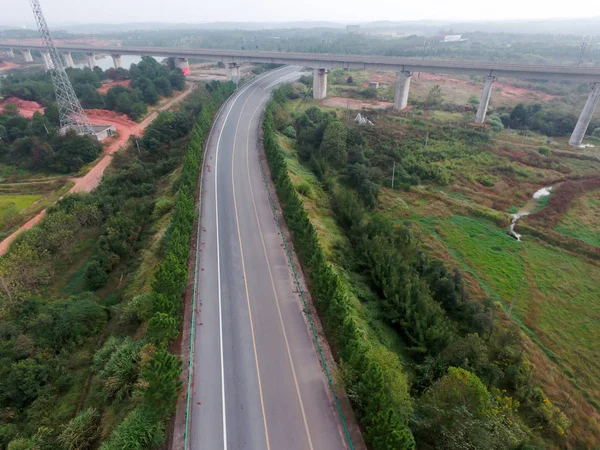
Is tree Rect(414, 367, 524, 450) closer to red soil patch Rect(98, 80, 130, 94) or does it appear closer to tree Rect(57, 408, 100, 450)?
tree Rect(57, 408, 100, 450)

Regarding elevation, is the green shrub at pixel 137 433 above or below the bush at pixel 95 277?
above

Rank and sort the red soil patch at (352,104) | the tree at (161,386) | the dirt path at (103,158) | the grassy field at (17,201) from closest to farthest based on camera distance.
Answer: the tree at (161,386), the dirt path at (103,158), the grassy field at (17,201), the red soil patch at (352,104)

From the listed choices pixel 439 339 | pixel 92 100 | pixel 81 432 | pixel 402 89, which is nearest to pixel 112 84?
pixel 92 100

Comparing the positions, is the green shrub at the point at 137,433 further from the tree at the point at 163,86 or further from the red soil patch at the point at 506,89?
the red soil patch at the point at 506,89

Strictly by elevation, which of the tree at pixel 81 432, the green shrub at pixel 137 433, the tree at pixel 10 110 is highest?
the tree at pixel 10 110

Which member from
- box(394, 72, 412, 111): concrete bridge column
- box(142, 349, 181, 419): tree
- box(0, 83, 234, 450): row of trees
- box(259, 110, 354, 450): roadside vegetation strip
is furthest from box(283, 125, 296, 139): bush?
box(142, 349, 181, 419): tree

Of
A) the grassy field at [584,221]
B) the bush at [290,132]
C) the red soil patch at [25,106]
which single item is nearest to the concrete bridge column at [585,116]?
the grassy field at [584,221]
